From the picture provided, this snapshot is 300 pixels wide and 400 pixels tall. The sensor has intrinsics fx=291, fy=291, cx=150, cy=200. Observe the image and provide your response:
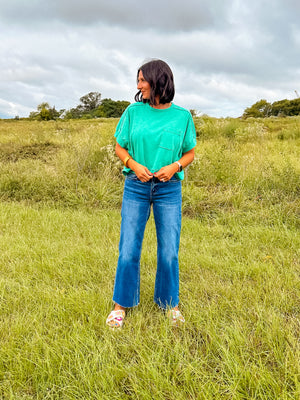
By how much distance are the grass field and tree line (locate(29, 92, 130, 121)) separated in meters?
50.2

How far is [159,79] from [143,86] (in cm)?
11

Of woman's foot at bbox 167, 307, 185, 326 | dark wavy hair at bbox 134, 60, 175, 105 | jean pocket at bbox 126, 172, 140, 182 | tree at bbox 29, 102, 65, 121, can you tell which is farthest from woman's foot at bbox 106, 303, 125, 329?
tree at bbox 29, 102, 65, 121

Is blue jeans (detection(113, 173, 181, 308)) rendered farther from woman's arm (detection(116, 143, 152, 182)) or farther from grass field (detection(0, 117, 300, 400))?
grass field (detection(0, 117, 300, 400))

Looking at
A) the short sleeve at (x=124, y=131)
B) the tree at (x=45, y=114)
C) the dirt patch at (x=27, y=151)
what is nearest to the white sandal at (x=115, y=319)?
the short sleeve at (x=124, y=131)

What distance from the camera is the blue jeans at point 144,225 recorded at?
191cm

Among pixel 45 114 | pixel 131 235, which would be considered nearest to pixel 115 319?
pixel 131 235

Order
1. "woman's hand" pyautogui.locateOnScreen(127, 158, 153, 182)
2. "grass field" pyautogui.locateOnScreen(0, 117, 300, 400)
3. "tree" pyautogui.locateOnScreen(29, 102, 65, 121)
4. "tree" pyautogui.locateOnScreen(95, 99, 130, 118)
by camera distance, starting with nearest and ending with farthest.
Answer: "grass field" pyautogui.locateOnScreen(0, 117, 300, 400), "woman's hand" pyautogui.locateOnScreen(127, 158, 153, 182), "tree" pyautogui.locateOnScreen(29, 102, 65, 121), "tree" pyautogui.locateOnScreen(95, 99, 130, 118)

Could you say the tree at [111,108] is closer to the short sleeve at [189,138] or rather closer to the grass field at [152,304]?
the grass field at [152,304]

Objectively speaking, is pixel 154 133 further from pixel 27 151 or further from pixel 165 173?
pixel 27 151

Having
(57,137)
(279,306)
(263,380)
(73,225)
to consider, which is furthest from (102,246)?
(57,137)

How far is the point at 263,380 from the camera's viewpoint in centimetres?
153

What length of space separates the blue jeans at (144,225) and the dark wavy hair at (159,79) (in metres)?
0.53

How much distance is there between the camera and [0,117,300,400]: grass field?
157 centimetres

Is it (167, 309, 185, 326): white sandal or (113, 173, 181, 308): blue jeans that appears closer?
(113, 173, 181, 308): blue jeans
